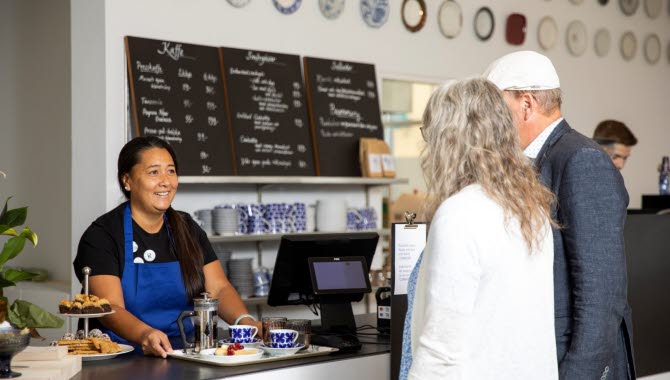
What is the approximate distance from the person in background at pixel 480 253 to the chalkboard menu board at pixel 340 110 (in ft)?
11.8

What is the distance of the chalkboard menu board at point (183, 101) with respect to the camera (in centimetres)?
486

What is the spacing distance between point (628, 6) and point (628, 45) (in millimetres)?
342

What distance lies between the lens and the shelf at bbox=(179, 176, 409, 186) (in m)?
4.90

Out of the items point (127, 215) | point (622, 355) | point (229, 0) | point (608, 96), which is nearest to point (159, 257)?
point (127, 215)

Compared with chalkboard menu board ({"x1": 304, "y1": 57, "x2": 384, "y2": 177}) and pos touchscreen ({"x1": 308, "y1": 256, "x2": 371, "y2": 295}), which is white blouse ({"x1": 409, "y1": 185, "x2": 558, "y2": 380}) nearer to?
pos touchscreen ({"x1": 308, "y1": 256, "x2": 371, "y2": 295})

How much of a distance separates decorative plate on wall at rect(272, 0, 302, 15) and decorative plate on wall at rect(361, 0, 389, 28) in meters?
0.53

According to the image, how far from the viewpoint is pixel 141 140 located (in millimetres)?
3488

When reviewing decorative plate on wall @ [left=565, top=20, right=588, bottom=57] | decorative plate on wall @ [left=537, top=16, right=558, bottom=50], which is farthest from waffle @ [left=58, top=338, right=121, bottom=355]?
decorative plate on wall @ [left=565, top=20, right=588, bottom=57]

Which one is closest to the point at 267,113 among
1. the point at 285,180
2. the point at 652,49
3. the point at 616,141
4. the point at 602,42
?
the point at 285,180

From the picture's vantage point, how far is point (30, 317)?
259 cm

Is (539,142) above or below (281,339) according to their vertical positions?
above

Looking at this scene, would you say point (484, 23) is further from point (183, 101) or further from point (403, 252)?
point (403, 252)

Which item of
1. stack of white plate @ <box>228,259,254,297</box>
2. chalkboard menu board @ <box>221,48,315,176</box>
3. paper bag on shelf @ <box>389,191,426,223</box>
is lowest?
stack of white plate @ <box>228,259,254,297</box>

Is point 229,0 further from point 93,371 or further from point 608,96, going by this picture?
point 608,96
